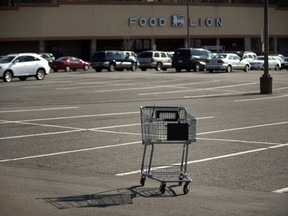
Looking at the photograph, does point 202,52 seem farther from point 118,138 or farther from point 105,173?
point 105,173

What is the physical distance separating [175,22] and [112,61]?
3055cm

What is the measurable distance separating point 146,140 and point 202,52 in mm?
44226

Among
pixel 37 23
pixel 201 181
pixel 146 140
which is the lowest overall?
pixel 201 181

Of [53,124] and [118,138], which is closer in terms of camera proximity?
[118,138]

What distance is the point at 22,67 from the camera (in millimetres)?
38812

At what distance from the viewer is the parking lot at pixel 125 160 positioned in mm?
8273

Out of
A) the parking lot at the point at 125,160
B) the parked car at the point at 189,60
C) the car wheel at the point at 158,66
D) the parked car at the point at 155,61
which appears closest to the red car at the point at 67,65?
the parked car at the point at 155,61

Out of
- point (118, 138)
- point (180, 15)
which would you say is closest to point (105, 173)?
point (118, 138)

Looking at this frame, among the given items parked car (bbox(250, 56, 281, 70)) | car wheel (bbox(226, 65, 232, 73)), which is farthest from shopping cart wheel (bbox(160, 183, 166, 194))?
parked car (bbox(250, 56, 281, 70))

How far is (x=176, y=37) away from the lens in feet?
281

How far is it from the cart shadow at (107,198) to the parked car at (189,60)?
42.6 metres

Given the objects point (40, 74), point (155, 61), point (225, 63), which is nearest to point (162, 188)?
point (40, 74)

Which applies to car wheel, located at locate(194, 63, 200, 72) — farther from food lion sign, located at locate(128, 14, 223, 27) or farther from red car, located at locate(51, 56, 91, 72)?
food lion sign, located at locate(128, 14, 223, 27)

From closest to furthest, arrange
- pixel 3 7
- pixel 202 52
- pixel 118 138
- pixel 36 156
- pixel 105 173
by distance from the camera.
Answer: pixel 105 173, pixel 36 156, pixel 118 138, pixel 202 52, pixel 3 7
